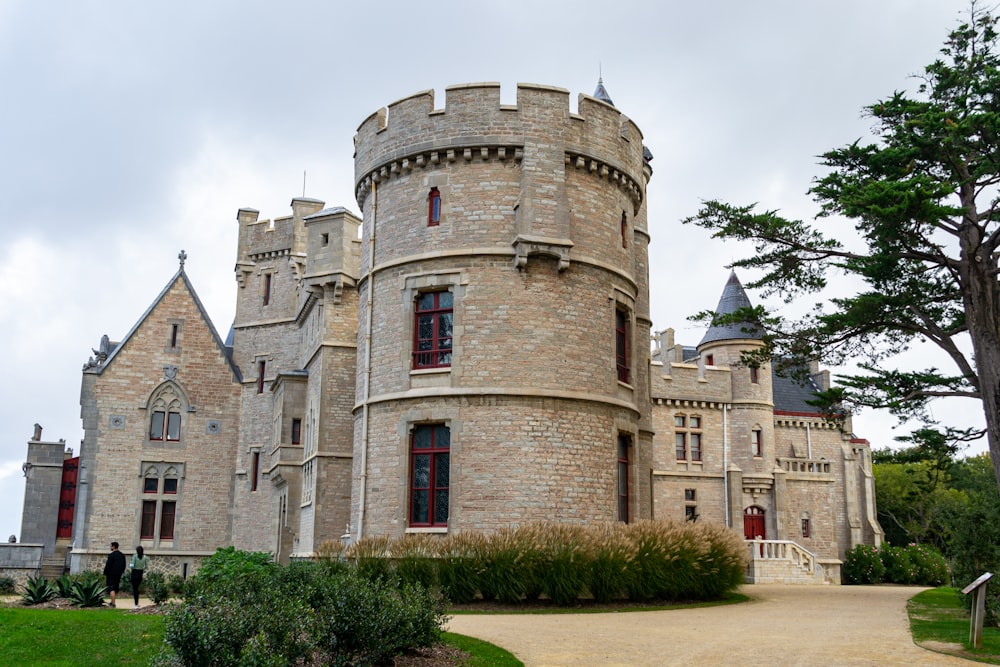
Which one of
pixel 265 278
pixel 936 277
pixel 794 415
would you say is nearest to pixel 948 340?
pixel 936 277

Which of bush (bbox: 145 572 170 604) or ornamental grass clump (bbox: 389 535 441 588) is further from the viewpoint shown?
bush (bbox: 145 572 170 604)

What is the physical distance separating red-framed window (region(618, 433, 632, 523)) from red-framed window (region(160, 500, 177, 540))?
19.7m

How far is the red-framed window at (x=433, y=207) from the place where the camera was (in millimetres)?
20219

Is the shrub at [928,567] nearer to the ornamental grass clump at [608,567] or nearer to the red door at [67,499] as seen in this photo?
the ornamental grass clump at [608,567]

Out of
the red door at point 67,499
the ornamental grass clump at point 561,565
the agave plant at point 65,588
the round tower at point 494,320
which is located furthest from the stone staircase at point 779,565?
the red door at point 67,499

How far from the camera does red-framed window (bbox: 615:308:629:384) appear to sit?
21.3 meters

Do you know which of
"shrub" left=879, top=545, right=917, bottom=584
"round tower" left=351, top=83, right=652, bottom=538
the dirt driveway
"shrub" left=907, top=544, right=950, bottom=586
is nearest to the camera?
the dirt driveway

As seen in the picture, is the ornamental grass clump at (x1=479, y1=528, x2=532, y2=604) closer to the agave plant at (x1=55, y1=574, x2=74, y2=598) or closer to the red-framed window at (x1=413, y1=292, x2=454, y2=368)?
the red-framed window at (x1=413, y1=292, x2=454, y2=368)

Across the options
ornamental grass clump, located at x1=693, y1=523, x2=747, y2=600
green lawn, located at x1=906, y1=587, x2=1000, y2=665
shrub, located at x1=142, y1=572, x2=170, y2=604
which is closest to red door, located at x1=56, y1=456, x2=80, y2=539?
shrub, located at x1=142, y1=572, x2=170, y2=604

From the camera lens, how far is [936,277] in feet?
66.9

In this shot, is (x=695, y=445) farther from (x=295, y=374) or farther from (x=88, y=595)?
(x=88, y=595)

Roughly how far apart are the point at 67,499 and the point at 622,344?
26198 mm

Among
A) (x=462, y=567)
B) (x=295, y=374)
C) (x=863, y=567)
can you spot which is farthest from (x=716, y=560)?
(x=863, y=567)

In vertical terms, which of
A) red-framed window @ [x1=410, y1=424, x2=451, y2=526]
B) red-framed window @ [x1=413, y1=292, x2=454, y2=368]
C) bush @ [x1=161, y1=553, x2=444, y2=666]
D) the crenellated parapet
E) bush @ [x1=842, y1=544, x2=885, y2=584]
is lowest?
bush @ [x1=842, y1=544, x2=885, y2=584]
